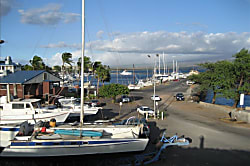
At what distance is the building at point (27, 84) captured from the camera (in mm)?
32375

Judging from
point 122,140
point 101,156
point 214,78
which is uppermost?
point 214,78

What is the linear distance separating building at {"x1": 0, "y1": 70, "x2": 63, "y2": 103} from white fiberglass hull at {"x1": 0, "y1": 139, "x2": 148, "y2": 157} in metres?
15.7

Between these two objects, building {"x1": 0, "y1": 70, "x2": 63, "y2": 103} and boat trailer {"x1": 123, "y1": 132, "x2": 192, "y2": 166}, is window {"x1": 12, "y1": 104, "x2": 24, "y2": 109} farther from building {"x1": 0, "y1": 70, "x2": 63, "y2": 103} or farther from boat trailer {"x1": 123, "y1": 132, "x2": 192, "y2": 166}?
boat trailer {"x1": 123, "y1": 132, "x2": 192, "y2": 166}

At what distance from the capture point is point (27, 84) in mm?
33906

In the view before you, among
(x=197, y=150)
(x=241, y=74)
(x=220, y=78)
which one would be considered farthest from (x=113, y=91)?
(x=197, y=150)

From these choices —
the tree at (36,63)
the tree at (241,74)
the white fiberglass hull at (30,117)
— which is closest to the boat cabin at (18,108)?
the white fiberglass hull at (30,117)

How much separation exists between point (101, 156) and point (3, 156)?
23.5 feet

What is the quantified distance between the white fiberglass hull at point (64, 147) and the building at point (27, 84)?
15736 mm

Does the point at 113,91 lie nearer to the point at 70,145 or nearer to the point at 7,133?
the point at 7,133

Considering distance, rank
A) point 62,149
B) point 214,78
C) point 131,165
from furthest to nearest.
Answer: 1. point 214,78
2. point 62,149
3. point 131,165

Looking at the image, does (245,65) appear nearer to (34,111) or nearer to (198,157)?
(198,157)

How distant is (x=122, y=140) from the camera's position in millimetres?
15344

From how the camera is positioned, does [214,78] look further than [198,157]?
Yes

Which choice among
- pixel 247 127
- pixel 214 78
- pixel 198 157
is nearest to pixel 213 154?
pixel 198 157
